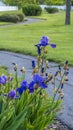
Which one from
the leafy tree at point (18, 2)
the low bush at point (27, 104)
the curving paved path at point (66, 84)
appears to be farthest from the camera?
the leafy tree at point (18, 2)

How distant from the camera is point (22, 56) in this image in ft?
36.5

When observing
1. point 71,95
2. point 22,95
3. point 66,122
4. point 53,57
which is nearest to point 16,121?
point 22,95

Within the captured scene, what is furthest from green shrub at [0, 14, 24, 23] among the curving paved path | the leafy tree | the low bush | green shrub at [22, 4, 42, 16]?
the low bush

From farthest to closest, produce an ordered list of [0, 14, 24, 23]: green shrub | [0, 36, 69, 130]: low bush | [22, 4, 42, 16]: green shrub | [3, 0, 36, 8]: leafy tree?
[3, 0, 36, 8]: leafy tree
[22, 4, 42, 16]: green shrub
[0, 14, 24, 23]: green shrub
[0, 36, 69, 130]: low bush

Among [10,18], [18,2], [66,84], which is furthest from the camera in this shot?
[18,2]

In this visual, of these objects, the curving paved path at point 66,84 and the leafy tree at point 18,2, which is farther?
the leafy tree at point 18,2

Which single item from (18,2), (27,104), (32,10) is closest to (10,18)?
(32,10)

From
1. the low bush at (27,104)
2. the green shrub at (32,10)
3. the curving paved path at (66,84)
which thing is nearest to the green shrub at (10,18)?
the green shrub at (32,10)

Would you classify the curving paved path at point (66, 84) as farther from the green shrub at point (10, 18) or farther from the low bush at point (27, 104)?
the green shrub at point (10, 18)

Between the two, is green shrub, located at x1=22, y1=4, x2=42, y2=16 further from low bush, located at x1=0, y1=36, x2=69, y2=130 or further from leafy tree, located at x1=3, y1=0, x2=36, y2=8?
low bush, located at x1=0, y1=36, x2=69, y2=130

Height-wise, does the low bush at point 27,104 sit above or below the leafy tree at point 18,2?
above

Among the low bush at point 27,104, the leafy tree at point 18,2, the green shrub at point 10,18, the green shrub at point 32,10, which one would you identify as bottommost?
the leafy tree at point 18,2

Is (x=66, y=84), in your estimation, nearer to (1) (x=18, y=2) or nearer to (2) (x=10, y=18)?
(2) (x=10, y=18)

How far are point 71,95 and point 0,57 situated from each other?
4.69 m
